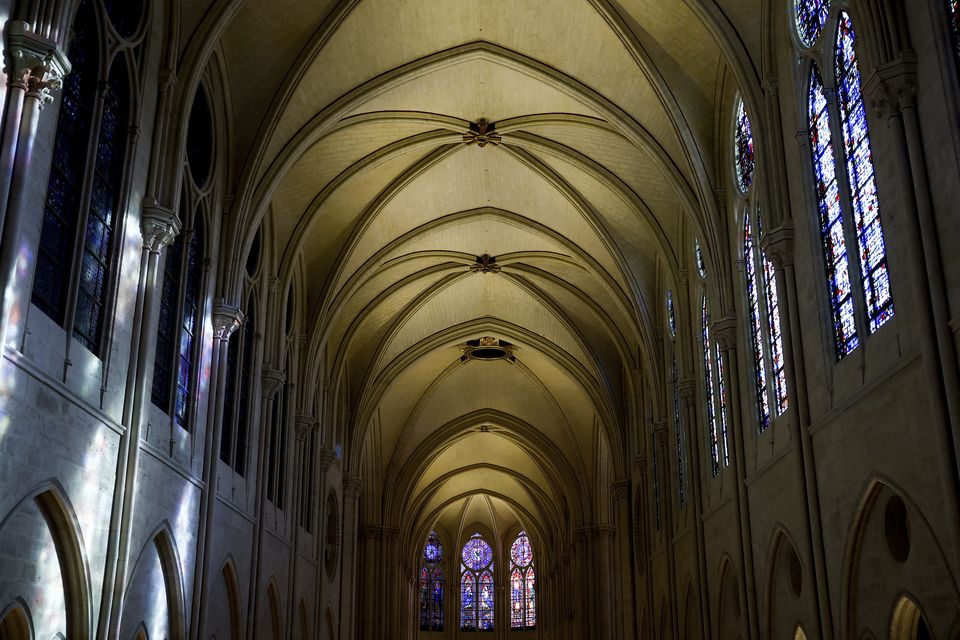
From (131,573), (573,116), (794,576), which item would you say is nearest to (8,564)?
(131,573)

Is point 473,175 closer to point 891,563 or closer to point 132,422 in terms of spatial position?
point 132,422

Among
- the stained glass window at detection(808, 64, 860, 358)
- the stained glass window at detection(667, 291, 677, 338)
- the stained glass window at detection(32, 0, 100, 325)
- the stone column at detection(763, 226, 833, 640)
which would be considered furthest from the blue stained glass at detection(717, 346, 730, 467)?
the stained glass window at detection(32, 0, 100, 325)

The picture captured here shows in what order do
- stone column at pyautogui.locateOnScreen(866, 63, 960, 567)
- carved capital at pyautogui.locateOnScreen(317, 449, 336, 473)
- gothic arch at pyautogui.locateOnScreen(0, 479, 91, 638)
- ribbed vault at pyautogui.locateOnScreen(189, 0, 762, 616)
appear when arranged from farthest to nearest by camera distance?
1. carved capital at pyautogui.locateOnScreen(317, 449, 336, 473)
2. ribbed vault at pyautogui.locateOnScreen(189, 0, 762, 616)
3. gothic arch at pyautogui.locateOnScreen(0, 479, 91, 638)
4. stone column at pyautogui.locateOnScreen(866, 63, 960, 567)

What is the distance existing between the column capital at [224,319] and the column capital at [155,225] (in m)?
3.56

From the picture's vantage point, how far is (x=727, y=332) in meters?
17.4

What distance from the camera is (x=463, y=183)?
2527 centimetres

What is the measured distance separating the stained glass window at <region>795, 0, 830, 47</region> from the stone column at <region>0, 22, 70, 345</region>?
918 centimetres

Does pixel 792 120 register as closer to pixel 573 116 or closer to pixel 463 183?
pixel 573 116

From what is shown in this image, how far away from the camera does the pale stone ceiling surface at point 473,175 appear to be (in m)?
18.2

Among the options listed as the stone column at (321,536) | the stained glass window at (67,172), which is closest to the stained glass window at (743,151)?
the stained glass window at (67,172)

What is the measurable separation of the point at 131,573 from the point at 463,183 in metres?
14.3

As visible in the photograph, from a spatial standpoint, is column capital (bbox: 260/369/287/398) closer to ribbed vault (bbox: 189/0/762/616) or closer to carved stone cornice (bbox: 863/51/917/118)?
ribbed vault (bbox: 189/0/762/616)

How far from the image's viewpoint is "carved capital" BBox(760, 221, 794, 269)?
14086mm

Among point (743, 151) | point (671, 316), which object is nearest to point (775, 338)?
point (743, 151)
